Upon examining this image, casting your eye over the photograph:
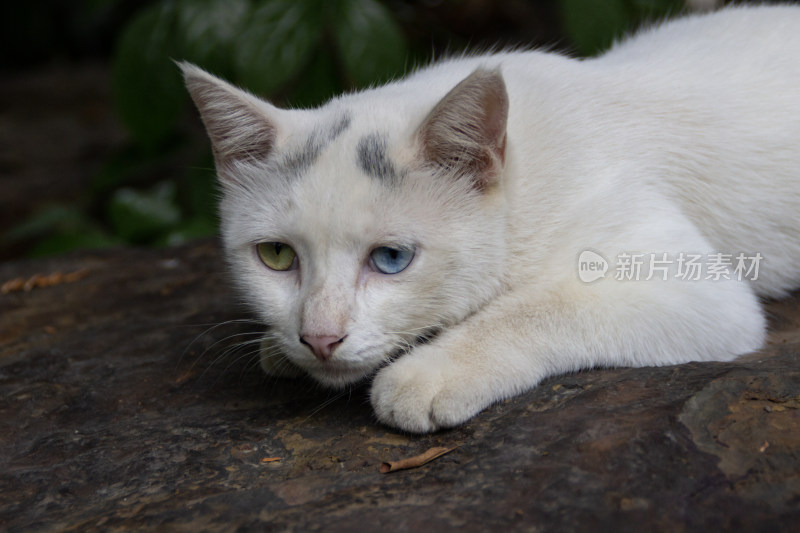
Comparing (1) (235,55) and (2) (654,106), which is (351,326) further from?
(1) (235,55)

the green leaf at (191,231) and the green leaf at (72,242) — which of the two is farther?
the green leaf at (72,242)

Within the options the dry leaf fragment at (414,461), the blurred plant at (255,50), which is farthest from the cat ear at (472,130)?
the blurred plant at (255,50)

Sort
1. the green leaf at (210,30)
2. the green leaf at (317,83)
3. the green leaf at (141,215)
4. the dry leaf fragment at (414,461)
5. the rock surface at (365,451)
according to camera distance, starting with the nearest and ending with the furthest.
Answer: the rock surface at (365,451)
the dry leaf fragment at (414,461)
the green leaf at (210,30)
the green leaf at (317,83)
the green leaf at (141,215)

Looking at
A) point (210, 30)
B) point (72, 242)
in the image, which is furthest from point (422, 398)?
point (72, 242)

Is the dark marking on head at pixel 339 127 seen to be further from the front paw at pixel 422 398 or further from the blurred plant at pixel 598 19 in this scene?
the blurred plant at pixel 598 19

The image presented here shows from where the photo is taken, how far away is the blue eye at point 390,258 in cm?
203

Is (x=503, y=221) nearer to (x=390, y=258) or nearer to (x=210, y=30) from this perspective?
(x=390, y=258)

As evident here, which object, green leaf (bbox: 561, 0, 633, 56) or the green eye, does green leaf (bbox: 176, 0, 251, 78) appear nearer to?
green leaf (bbox: 561, 0, 633, 56)

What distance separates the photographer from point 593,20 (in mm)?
3301

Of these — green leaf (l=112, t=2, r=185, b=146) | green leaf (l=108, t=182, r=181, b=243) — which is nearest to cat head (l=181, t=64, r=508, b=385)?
green leaf (l=112, t=2, r=185, b=146)

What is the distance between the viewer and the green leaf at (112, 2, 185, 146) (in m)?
3.82

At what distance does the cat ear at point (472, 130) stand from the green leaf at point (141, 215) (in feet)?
8.33

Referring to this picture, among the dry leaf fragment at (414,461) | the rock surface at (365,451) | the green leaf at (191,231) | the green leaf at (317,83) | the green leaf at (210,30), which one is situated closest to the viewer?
the rock surface at (365,451)

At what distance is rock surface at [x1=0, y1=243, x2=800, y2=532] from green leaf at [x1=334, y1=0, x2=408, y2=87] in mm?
1396
